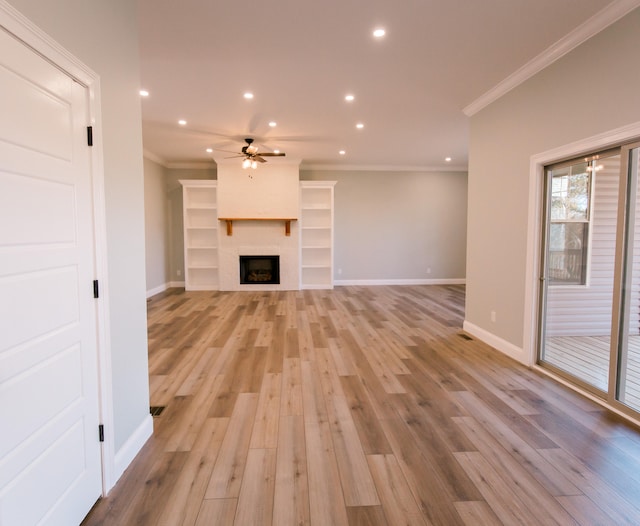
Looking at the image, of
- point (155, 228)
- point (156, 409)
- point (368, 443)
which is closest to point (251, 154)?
point (155, 228)

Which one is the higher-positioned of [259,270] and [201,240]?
[201,240]

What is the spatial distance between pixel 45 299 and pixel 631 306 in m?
3.66

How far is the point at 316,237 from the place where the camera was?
27.4 ft

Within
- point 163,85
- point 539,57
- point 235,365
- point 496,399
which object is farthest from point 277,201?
point 496,399

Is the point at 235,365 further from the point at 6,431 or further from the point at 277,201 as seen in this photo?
the point at 277,201

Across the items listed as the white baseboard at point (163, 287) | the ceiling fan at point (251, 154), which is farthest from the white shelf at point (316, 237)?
the white baseboard at point (163, 287)

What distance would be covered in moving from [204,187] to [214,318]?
378 cm

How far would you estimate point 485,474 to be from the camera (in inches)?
73.6

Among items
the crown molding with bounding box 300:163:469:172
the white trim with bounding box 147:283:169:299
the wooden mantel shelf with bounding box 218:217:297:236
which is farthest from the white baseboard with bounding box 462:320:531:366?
the white trim with bounding box 147:283:169:299

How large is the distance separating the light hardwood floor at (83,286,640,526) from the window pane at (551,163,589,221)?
61.6 inches

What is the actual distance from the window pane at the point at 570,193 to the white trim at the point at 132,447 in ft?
12.8

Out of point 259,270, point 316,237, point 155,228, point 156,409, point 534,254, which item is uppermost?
point 155,228

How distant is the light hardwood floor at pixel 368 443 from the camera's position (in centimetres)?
164

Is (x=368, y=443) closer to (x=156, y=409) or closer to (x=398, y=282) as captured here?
(x=156, y=409)
